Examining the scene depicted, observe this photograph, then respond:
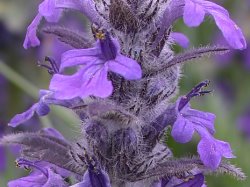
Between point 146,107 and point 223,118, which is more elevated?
point 146,107

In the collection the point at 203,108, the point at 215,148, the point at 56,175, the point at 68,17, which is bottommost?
the point at 68,17

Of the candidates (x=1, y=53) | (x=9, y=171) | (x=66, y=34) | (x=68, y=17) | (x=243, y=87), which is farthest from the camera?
(x=68, y=17)

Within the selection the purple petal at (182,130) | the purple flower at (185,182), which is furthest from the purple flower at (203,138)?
the purple flower at (185,182)

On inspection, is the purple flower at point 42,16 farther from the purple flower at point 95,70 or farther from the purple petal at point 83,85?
the purple petal at point 83,85

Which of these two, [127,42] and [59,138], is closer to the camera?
[127,42]

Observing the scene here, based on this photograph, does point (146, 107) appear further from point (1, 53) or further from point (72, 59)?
point (1, 53)

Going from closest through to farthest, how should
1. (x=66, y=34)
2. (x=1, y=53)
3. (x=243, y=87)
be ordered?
(x=66, y=34) → (x=1, y=53) → (x=243, y=87)

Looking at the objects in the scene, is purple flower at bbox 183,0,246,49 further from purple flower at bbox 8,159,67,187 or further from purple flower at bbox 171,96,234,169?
purple flower at bbox 8,159,67,187

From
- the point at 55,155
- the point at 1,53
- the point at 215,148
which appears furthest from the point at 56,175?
the point at 1,53
